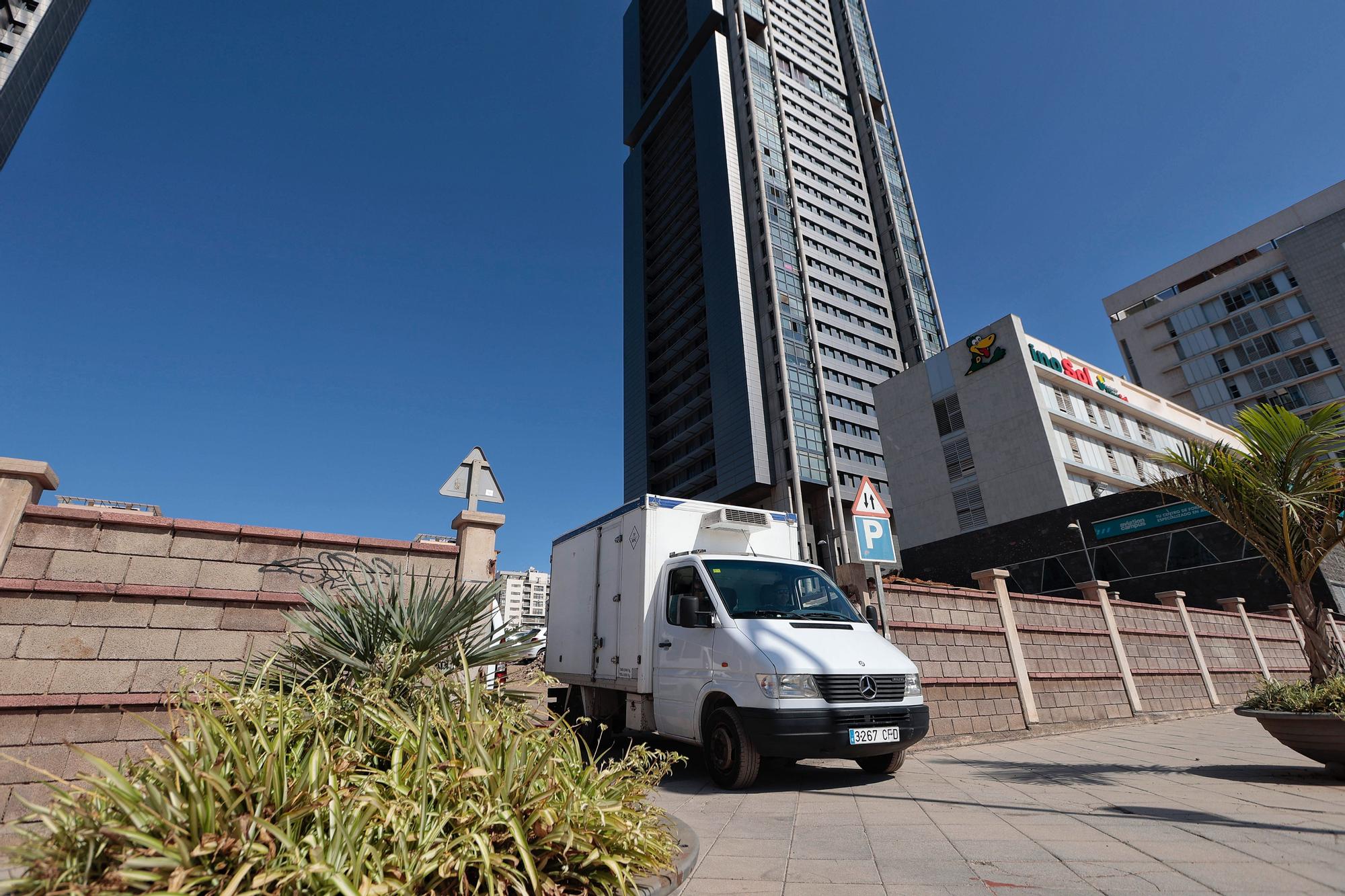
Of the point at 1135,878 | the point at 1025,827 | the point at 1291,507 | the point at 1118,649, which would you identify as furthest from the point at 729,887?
the point at 1118,649

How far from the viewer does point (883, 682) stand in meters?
5.40

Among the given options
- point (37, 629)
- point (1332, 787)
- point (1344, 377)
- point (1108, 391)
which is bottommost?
point (1332, 787)

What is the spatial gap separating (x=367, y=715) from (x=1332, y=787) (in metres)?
7.68

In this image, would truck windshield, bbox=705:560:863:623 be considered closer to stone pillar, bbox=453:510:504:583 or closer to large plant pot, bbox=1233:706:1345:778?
stone pillar, bbox=453:510:504:583

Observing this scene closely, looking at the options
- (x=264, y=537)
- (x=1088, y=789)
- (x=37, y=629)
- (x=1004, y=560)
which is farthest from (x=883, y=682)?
(x=1004, y=560)

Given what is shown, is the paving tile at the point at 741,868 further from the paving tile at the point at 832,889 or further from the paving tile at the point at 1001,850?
the paving tile at the point at 1001,850

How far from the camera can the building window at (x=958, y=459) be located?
115 ft

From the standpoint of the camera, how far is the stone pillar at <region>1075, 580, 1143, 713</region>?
1029cm

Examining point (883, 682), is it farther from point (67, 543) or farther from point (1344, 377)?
point (1344, 377)

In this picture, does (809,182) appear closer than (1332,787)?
No

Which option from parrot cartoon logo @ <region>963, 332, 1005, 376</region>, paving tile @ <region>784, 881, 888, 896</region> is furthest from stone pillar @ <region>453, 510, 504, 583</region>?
parrot cartoon logo @ <region>963, 332, 1005, 376</region>

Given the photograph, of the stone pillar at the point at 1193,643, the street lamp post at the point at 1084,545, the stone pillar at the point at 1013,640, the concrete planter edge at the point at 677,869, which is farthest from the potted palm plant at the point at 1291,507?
the street lamp post at the point at 1084,545

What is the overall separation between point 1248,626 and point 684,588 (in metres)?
15.7

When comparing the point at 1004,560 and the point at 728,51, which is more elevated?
the point at 728,51
